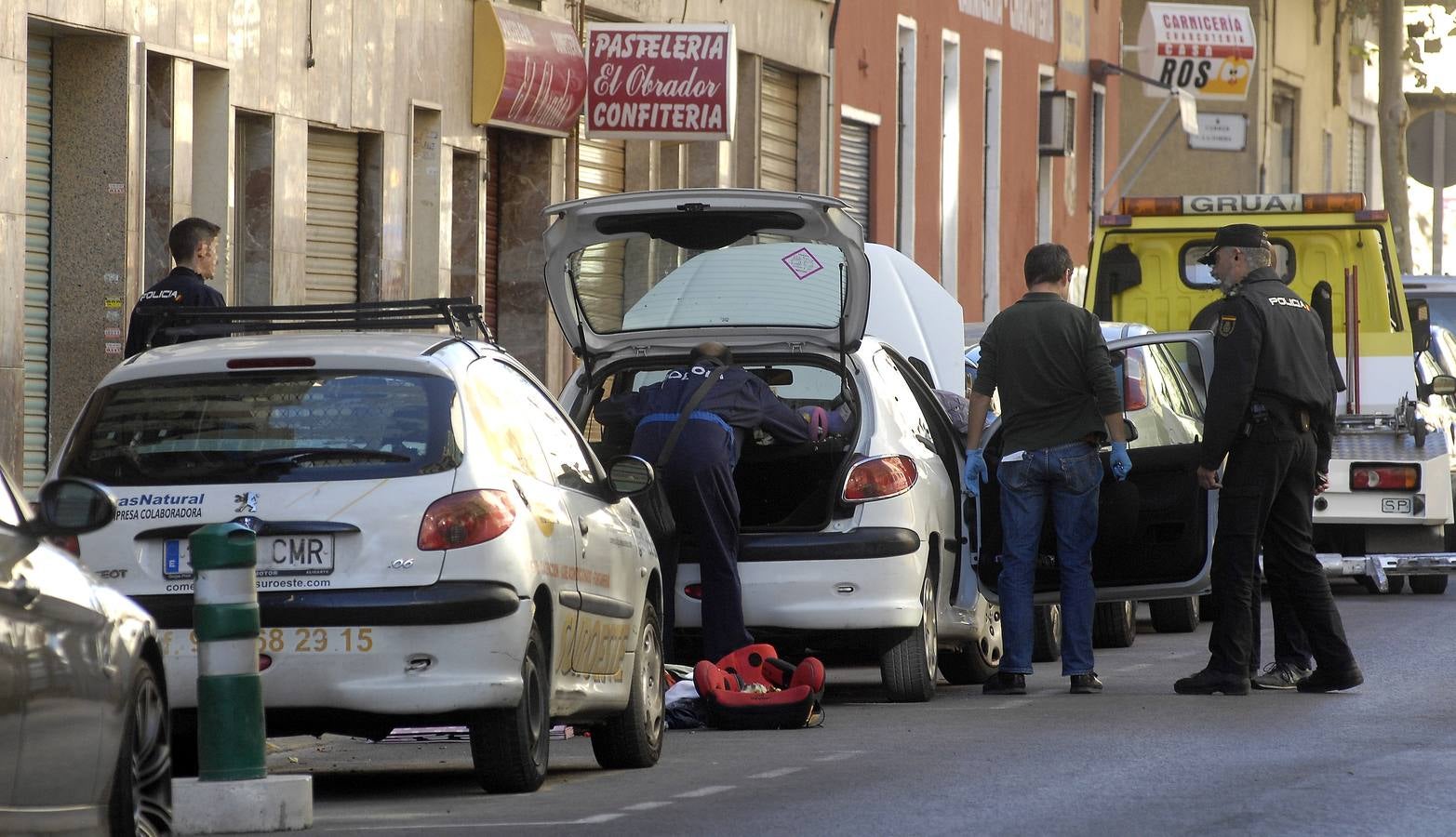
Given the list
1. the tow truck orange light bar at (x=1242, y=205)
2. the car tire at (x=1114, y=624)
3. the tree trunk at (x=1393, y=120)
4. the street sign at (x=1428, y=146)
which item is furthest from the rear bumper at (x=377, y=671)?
the tree trunk at (x=1393, y=120)

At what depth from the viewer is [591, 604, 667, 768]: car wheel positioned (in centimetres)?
959

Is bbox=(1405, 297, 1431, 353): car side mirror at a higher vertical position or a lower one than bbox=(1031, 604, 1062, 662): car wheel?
higher

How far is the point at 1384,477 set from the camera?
1855 cm

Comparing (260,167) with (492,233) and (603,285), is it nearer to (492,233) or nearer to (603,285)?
(492,233)

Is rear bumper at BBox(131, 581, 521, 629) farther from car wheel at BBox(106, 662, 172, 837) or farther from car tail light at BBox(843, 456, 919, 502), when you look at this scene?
car tail light at BBox(843, 456, 919, 502)

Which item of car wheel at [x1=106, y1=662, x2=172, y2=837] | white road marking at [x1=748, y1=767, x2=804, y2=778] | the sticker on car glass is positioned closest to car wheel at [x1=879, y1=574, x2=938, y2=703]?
the sticker on car glass

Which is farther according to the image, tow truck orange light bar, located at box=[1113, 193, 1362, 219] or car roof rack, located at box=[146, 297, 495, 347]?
tow truck orange light bar, located at box=[1113, 193, 1362, 219]

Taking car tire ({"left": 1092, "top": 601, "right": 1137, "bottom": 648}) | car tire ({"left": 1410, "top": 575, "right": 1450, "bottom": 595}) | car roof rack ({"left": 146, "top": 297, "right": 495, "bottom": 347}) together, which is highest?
car roof rack ({"left": 146, "top": 297, "right": 495, "bottom": 347})

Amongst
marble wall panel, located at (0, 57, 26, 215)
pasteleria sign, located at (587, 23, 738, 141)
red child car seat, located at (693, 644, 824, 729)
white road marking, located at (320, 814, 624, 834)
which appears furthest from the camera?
pasteleria sign, located at (587, 23, 738, 141)

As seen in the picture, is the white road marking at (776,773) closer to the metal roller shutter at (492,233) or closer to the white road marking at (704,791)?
the white road marking at (704,791)

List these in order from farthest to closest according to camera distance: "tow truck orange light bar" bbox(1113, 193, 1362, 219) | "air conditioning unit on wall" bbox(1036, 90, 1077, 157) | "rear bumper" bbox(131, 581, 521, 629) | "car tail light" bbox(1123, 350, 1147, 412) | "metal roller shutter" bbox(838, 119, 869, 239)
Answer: "air conditioning unit on wall" bbox(1036, 90, 1077, 157) → "metal roller shutter" bbox(838, 119, 869, 239) → "tow truck orange light bar" bbox(1113, 193, 1362, 219) → "car tail light" bbox(1123, 350, 1147, 412) → "rear bumper" bbox(131, 581, 521, 629)

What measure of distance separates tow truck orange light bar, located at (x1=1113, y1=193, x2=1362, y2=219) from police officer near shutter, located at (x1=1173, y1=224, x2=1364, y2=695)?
830 centimetres

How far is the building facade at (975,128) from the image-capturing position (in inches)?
1265

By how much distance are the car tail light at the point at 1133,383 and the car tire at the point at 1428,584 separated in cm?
614
